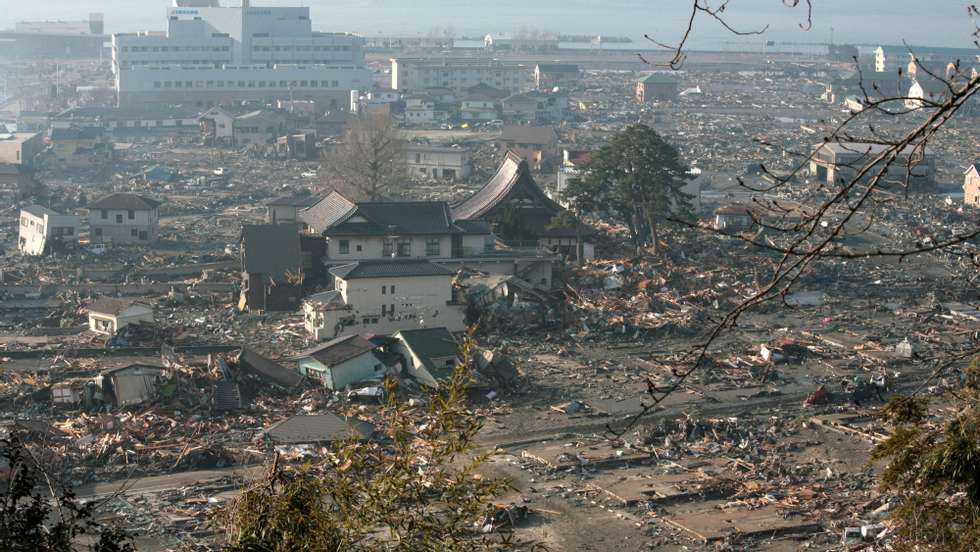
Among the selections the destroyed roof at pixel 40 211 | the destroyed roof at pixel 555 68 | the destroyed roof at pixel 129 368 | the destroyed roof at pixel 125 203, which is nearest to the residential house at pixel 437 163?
the destroyed roof at pixel 125 203

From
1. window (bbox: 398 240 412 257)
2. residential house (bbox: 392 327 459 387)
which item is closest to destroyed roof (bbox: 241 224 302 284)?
window (bbox: 398 240 412 257)

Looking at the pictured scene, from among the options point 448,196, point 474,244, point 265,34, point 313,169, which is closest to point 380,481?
point 474,244

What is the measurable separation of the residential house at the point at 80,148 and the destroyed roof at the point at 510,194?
43.5 feet

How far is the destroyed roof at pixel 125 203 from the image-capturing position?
19.1m

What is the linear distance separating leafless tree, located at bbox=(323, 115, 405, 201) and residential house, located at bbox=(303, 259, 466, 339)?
6751 millimetres

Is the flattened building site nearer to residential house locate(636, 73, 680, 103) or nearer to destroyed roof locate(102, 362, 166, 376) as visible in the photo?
destroyed roof locate(102, 362, 166, 376)

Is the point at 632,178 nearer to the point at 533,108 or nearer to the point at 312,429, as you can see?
the point at 312,429

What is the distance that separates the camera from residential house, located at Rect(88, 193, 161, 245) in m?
19.1

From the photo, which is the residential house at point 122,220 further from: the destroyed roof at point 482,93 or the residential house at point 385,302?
the destroyed roof at point 482,93

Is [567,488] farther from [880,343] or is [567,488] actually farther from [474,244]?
[474,244]

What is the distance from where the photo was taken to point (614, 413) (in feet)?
37.4

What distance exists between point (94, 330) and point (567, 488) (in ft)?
23.0

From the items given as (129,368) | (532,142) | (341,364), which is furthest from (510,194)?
(532,142)

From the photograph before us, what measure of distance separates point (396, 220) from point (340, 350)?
13.3 feet
